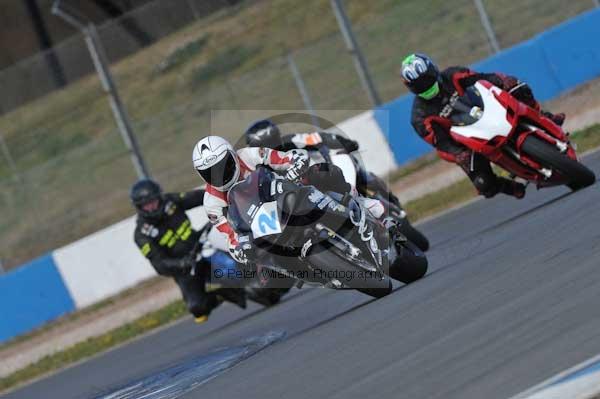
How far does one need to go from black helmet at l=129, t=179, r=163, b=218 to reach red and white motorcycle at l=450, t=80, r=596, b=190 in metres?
3.28

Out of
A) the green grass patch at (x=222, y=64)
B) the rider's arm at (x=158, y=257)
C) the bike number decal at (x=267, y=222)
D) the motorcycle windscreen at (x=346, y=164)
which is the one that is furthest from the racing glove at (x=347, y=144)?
the green grass patch at (x=222, y=64)

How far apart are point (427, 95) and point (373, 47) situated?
1001cm

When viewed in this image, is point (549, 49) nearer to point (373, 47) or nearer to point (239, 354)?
point (373, 47)

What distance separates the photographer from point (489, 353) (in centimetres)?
587

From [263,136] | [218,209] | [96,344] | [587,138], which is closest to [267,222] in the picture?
[218,209]

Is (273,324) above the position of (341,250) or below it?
below

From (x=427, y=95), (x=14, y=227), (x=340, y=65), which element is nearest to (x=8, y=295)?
(x=14, y=227)

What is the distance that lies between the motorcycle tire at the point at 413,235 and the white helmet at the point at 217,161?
7.67 ft

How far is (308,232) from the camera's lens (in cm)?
861

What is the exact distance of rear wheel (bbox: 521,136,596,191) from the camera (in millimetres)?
10609

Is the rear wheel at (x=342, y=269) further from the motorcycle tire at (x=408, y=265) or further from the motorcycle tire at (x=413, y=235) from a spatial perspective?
the motorcycle tire at (x=413, y=235)

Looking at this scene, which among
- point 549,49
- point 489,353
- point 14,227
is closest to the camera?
point 489,353

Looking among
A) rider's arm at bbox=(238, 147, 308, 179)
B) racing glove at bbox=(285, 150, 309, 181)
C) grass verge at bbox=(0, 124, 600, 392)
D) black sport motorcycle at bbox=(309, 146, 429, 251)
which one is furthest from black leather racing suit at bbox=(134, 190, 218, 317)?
racing glove at bbox=(285, 150, 309, 181)

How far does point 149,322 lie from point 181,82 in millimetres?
12226
